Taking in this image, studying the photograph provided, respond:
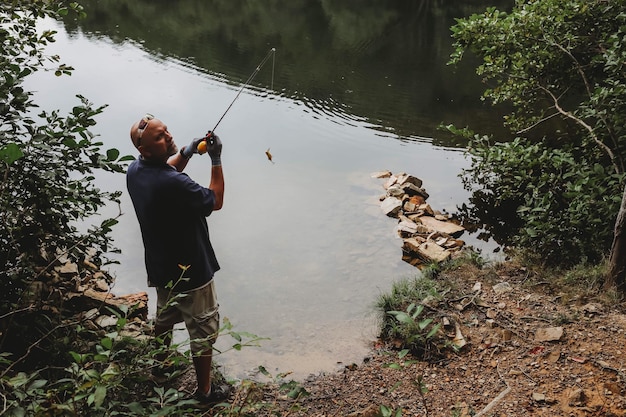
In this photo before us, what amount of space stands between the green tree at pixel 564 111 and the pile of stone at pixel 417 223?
94cm

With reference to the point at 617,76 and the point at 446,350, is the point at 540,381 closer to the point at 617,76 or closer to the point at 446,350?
the point at 446,350

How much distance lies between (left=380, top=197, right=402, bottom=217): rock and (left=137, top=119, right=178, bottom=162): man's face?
5162mm

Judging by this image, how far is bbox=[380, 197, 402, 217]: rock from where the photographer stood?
7.86 m

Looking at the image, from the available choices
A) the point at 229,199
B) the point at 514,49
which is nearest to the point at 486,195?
the point at 514,49

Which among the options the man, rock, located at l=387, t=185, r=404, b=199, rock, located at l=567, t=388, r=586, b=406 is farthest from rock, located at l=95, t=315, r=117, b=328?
rock, located at l=387, t=185, r=404, b=199

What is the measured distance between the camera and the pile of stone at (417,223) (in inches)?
263

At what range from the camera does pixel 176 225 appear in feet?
10.5

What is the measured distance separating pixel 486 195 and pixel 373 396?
5.17 meters

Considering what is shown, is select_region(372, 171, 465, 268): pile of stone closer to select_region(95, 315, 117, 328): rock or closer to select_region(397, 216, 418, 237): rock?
select_region(397, 216, 418, 237): rock

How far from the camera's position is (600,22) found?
18.9 feet

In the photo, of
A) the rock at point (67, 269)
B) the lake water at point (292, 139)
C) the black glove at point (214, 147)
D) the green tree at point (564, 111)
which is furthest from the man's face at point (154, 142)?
the green tree at point (564, 111)

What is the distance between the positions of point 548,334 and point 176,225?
2.94 m

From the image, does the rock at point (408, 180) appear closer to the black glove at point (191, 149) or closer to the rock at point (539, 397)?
the rock at point (539, 397)

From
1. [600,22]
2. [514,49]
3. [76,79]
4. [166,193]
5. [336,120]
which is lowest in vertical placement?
[76,79]
